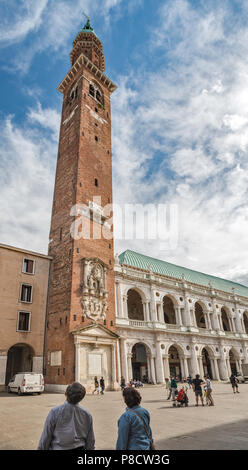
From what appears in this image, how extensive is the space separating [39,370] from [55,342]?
9.43 feet

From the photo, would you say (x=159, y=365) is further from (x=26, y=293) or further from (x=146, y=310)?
(x=26, y=293)

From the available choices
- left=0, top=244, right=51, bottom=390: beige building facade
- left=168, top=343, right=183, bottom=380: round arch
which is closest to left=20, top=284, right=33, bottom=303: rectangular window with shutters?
left=0, top=244, right=51, bottom=390: beige building facade

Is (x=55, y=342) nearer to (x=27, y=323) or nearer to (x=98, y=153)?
(x=27, y=323)

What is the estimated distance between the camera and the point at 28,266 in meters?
28.2

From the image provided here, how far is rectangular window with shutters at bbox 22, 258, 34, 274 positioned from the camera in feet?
91.5

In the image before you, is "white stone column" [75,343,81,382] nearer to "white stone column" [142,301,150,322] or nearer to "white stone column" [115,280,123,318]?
"white stone column" [115,280,123,318]

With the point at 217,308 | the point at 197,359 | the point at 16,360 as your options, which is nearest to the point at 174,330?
the point at 197,359

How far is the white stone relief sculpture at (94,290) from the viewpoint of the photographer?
87.7ft

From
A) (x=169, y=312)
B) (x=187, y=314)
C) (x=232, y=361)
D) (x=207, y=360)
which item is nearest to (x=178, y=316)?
(x=187, y=314)

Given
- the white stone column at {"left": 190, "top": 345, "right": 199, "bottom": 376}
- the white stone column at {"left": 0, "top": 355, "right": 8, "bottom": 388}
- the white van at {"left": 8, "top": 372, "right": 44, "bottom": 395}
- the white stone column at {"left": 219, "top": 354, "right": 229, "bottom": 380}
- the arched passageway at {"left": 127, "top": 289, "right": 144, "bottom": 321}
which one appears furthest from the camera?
the white stone column at {"left": 219, "top": 354, "right": 229, "bottom": 380}

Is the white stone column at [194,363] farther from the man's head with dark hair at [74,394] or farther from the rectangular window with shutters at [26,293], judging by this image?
the man's head with dark hair at [74,394]

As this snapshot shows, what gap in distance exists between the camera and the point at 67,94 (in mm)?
42156

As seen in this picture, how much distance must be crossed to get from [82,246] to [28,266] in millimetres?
5675

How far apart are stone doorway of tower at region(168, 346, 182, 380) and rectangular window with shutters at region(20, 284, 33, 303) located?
2418 centimetres
